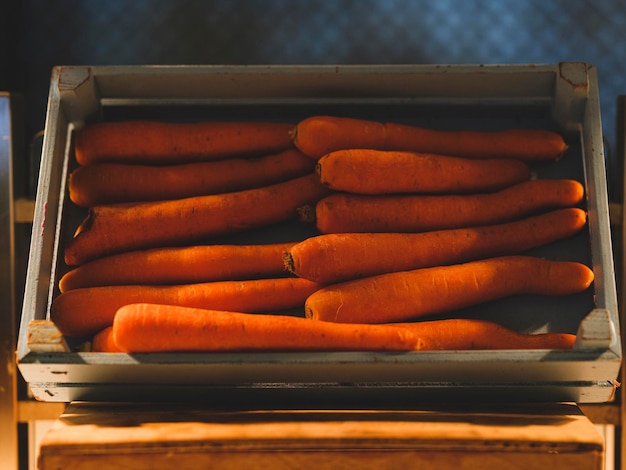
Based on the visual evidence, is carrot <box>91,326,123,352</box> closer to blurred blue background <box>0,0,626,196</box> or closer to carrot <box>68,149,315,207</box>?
carrot <box>68,149,315,207</box>

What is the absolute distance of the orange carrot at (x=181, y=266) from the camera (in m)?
1.22

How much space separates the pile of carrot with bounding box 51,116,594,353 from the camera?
1.17 metres

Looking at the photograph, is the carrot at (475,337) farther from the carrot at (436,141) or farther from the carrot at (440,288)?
the carrot at (436,141)

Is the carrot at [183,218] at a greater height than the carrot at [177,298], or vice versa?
the carrot at [183,218]

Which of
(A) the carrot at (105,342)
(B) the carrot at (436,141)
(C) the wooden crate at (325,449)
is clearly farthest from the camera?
(B) the carrot at (436,141)

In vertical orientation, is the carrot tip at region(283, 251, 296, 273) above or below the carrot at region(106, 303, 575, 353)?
above

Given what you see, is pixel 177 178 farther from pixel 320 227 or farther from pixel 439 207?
pixel 439 207

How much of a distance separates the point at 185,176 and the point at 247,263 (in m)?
0.23

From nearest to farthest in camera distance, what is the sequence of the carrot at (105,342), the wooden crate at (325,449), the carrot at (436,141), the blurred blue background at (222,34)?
1. the wooden crate at (325,449)
2. the carrot at (105,342)
3. the carrot at (436,141)
4. the blurred blue background at (222,34)

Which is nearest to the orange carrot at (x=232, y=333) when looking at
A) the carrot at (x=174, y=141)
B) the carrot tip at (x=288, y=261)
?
the carrot tip at (x=288, y=261)

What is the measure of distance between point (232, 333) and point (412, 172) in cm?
49

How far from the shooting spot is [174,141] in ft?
4.33

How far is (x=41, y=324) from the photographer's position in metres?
1.04

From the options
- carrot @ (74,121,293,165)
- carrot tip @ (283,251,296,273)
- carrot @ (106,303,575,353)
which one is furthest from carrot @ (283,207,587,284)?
carrot @ (74,121,293,165)
